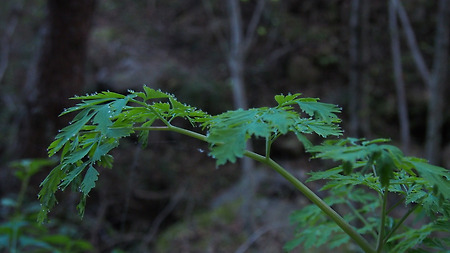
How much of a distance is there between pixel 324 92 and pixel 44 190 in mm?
7618

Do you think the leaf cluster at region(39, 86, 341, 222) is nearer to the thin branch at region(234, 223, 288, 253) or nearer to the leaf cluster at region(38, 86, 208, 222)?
the leaf cluster at region(38, 86, 208, 222)

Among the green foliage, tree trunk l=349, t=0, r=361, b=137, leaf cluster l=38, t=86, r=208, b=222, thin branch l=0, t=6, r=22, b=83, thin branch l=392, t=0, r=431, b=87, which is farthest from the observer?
thin branch l=0, t=6, r=22, b=83

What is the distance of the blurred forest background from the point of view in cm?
419

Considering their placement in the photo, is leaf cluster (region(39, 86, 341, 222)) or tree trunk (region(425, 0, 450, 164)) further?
tree trunk (region(425, 0, 450, 164))

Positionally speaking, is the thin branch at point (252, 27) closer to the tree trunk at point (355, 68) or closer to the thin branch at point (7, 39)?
the tree trunk at point (355, 68)

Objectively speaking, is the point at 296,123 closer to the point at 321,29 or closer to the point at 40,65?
the point at 40,65

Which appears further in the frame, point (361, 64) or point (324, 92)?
point (324, 92)

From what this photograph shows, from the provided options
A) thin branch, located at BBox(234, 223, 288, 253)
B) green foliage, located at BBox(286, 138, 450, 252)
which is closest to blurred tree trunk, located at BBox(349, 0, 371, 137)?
thin branch, located at BBox(234, 223, 288, 253)

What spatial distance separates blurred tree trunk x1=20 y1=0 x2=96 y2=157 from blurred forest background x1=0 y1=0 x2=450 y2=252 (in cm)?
1

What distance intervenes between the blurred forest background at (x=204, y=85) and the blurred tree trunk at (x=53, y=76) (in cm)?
1

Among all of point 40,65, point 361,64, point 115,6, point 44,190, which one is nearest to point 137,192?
point 40,65

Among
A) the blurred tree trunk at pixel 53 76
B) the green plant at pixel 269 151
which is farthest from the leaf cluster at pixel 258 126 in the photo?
the blurred tree trunk at pixel 53 76

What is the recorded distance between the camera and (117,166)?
643 centimetres

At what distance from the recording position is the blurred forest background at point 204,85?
419 centimetres
